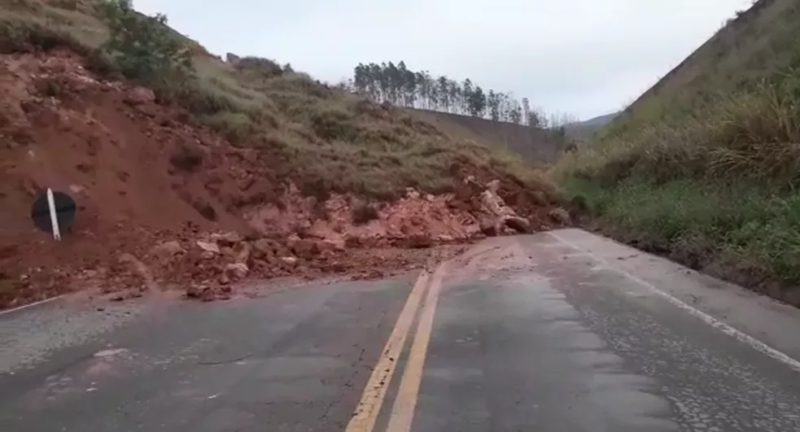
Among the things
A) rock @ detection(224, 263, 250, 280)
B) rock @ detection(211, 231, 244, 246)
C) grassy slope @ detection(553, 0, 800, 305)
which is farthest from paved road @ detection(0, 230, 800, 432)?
rock @ detection(211, 231, 244, 246)

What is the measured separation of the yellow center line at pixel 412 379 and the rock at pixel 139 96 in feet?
43.4

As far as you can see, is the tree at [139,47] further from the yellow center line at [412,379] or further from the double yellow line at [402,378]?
the yellow center line at [412,379]

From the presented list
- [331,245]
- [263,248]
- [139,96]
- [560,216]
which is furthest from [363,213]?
[560,216]

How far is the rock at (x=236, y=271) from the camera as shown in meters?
12.7

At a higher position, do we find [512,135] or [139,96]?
[512,135]

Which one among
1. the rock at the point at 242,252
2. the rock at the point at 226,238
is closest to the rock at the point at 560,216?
the rock at the point at 226,238

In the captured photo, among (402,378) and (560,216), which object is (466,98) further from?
(402,378)

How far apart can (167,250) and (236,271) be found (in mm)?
1639

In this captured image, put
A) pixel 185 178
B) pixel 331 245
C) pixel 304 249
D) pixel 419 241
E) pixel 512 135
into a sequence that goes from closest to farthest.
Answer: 1. pixel 304 249
2. pixel 331 245
3. pixel 185 178
4. pixel 419 241
5. pixel 512 135

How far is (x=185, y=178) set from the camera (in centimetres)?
1808

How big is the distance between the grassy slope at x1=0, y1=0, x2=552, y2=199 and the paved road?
11.9 m

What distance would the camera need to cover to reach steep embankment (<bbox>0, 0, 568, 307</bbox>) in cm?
1300

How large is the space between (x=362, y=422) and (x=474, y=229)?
1928cm

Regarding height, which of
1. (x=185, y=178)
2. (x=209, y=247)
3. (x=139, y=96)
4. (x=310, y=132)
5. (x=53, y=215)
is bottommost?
(x=209, y=247)
